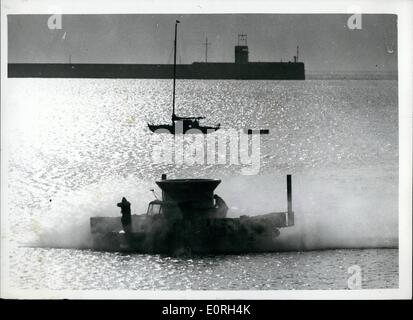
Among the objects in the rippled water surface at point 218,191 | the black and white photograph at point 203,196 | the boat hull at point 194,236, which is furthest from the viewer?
the boat hull at point 194,236

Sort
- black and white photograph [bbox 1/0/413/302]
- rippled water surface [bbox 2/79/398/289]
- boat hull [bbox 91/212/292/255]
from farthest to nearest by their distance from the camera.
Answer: boat hull [bbox 91/212/292/255]
rippled water surface [bbox 2/79/398/289]
black and white photograph [bbox 1/0/413/302]

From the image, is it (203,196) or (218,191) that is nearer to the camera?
(203,196)

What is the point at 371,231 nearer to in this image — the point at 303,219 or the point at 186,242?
the point at 303,219

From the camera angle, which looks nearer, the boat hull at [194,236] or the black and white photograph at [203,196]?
the black and white photograph at [203,196]

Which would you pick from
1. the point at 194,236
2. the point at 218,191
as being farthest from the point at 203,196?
the point at 218,191

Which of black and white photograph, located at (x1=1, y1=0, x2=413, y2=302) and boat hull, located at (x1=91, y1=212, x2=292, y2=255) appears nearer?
black and white photograph, located at (x1=1, y1=0, x2=413, y2=302)

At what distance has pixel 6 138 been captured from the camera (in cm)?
1479

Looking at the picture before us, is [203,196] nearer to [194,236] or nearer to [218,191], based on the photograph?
[194,236]

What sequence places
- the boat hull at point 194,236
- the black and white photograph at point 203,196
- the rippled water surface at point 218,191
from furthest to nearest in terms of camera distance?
the boat hull at point 194,236 → the rippled water surface at point 218,191 → the black and white photograph at point 203,196

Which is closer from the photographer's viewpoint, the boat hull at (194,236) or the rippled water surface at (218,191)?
the rippled water surface at (218,191)

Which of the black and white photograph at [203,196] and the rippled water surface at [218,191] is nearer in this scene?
the black and white photograph at [203,196]

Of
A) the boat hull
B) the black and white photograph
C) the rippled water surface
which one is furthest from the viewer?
the boat hull
